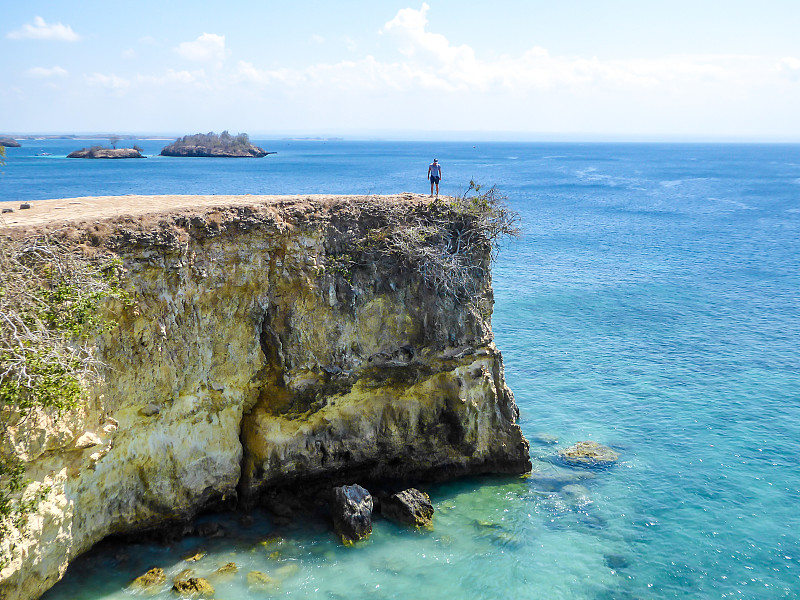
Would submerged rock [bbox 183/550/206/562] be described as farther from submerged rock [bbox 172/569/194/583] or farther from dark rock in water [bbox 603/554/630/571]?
dark rock in water [bbox 603/554/630/571]

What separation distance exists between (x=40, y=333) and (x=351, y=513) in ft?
30.7

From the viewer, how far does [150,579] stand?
1551 cm

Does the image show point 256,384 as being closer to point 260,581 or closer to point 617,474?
point 260,581

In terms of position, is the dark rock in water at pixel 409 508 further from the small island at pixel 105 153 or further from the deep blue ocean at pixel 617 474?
the small island at pixel 105 153

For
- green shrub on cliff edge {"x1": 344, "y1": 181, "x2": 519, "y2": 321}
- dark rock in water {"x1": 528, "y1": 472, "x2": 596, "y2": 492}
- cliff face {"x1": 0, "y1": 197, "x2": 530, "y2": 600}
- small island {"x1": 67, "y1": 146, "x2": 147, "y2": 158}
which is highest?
small island {"x1": 67, "y1": 146, "x2": 147, "y2": 158}

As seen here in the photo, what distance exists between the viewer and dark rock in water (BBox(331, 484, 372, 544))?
17562mm

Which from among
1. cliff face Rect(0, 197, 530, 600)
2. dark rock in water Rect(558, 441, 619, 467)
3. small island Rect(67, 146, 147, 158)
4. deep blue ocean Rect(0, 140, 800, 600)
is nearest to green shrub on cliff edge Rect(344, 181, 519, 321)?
cliff face Rect(0, 197, 530, 600)

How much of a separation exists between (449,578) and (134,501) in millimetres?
8532

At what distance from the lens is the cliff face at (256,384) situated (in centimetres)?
1510

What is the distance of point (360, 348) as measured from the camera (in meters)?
19.4

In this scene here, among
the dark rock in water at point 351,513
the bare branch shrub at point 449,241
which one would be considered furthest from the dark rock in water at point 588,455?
the dark rock in water at point 351,513

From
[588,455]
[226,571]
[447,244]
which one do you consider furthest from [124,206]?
[588,455]

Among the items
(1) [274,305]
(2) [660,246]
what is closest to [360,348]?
(1) [274,305]

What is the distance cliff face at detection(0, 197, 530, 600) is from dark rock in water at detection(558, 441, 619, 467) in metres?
2.24
